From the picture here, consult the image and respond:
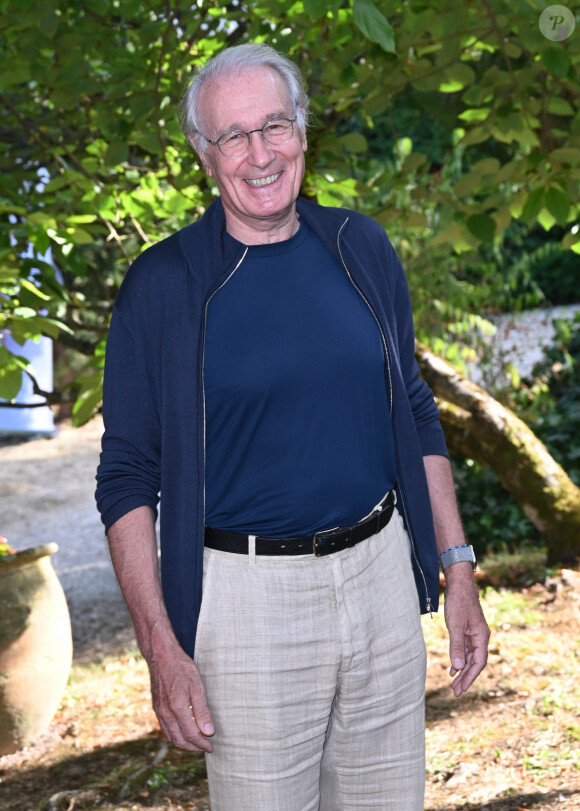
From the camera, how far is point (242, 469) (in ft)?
6.56

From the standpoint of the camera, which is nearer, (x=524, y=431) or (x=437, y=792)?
(x=437, y=792)

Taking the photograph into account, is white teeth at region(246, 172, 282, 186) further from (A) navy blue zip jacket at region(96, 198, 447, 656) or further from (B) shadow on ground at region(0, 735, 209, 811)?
(B) shadow on ground at region(0, 735, 209, 811)

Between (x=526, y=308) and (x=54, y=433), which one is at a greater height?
(x=526, y=308)

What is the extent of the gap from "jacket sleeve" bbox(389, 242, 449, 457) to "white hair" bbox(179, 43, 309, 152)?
1.38 feet

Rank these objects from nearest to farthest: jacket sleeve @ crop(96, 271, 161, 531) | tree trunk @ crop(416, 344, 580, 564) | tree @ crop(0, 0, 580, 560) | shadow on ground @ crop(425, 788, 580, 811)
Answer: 1. jacket sleeve @ crop(96, 271, 161, 531)
2. shadow on ground @ crop(425, 788, 580, 811)
3. tree @ crop(0, 0, 580, 560)
4. tree trunk @ crop(416, 344, 580, 564)

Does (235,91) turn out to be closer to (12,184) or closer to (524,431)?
(12,184)

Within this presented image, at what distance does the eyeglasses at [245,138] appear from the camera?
6.77 ft

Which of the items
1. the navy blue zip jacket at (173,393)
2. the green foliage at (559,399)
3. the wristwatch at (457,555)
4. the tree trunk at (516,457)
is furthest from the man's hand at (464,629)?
the green foliage at (559,399)

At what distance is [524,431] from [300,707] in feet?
15.0

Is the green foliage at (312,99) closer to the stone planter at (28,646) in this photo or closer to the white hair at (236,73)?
the stone planter at (28,646)

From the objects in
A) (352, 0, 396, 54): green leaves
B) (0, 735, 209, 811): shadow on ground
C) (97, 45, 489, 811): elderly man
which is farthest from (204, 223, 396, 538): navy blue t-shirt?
(0, 735, 209, 811): shadow on ground

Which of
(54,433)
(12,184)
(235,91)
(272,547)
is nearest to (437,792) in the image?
(272,547)

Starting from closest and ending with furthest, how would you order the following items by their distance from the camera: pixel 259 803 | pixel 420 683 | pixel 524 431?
pixel 259 803 → pixel 420 683 → pixel 524 431

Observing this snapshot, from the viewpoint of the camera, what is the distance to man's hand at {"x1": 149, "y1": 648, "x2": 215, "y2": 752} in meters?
1.92
